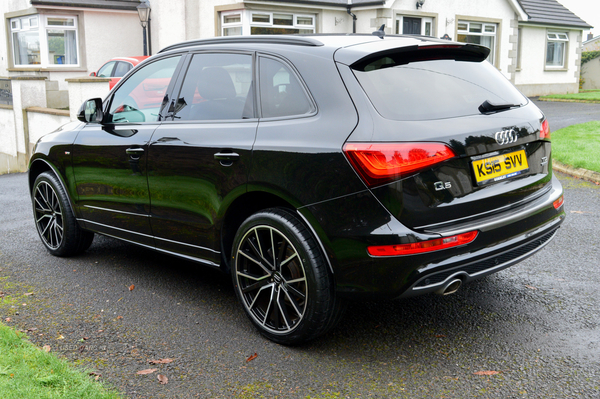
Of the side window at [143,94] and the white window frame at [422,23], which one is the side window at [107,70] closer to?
the white window frame at [422,23]

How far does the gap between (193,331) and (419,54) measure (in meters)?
2.28

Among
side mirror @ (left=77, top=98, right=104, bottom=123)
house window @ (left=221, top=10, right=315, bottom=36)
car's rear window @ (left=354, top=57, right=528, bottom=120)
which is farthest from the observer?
house window @ (left=221, top=10, right=315, bottom=36)

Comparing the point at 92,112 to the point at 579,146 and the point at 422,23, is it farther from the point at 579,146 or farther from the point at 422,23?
the point at 422,23

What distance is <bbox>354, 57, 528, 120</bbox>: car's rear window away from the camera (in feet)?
11.1

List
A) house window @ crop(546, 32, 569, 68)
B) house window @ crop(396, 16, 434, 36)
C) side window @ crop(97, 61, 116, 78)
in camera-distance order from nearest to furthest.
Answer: side window @ crop(97, 61, 116, 78)
house window @ crop(396, 16, 434, 36)
house window @ crop(546, 32, 569, 68)

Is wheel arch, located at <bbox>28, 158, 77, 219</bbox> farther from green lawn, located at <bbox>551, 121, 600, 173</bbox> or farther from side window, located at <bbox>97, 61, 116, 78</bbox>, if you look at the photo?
side window, located at <bbox>97, 61, 116, 78</bbox>

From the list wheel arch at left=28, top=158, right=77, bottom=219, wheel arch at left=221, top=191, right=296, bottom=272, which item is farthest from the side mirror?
wheel arch at left=221, top=191, right=296, bottom=272

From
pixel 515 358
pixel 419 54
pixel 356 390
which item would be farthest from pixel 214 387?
pixel 419 54

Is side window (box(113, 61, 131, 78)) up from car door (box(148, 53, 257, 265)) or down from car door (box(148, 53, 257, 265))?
up

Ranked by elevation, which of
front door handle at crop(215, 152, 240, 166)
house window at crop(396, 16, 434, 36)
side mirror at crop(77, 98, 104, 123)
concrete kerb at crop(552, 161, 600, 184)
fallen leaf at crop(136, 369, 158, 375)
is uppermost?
house window at crop(396, 16, 434, 36)

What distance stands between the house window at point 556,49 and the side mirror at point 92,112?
29.6 m

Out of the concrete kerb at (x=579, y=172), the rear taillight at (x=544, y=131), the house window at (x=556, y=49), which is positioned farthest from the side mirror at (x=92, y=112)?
the house window at (x=556, y=49)

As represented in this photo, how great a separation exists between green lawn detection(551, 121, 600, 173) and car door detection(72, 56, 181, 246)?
6631 mm

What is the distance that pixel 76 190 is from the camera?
5383mm
